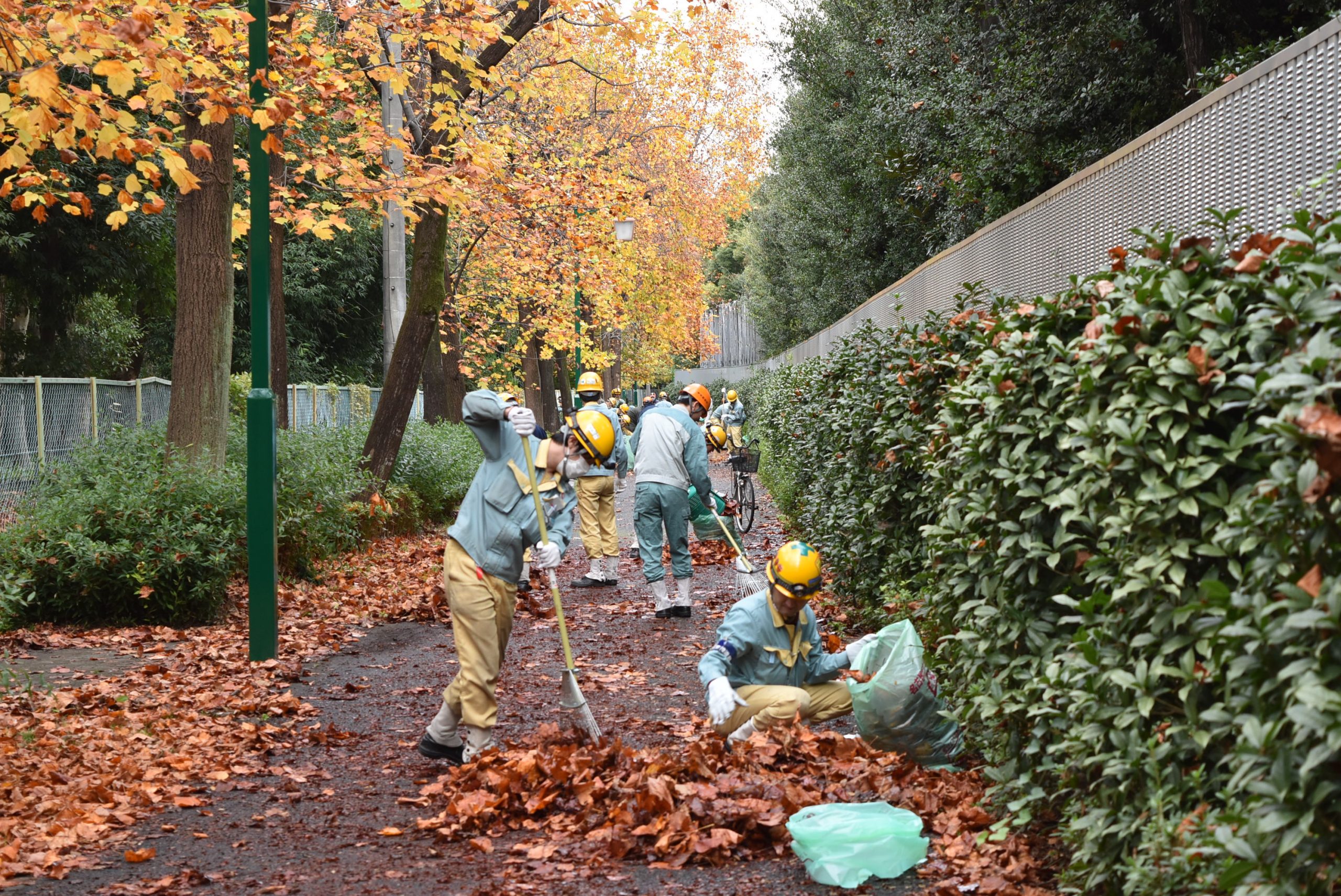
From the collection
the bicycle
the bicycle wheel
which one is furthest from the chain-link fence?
the bicycle wheel

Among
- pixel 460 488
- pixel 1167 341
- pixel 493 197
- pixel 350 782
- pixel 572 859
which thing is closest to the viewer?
pixel 1167 341

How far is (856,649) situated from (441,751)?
2.30 m

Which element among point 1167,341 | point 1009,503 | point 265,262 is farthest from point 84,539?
point 1167,341

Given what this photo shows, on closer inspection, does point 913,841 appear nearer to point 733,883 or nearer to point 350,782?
point 733,883

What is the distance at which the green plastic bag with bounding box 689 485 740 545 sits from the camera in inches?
548

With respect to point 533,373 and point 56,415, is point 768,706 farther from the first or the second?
point 533,373

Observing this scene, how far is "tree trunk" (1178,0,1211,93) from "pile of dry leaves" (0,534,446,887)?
8.10m

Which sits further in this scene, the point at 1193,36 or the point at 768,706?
the point at 1193,36

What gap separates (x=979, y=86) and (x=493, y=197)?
1044 centimetres

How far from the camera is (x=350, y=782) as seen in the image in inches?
250

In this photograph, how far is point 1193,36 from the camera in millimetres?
10406

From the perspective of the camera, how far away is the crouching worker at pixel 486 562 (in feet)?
21.2

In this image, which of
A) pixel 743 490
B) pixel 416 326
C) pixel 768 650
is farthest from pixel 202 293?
pixel 743 490

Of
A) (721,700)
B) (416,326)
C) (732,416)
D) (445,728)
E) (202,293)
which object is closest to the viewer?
(721,700)
